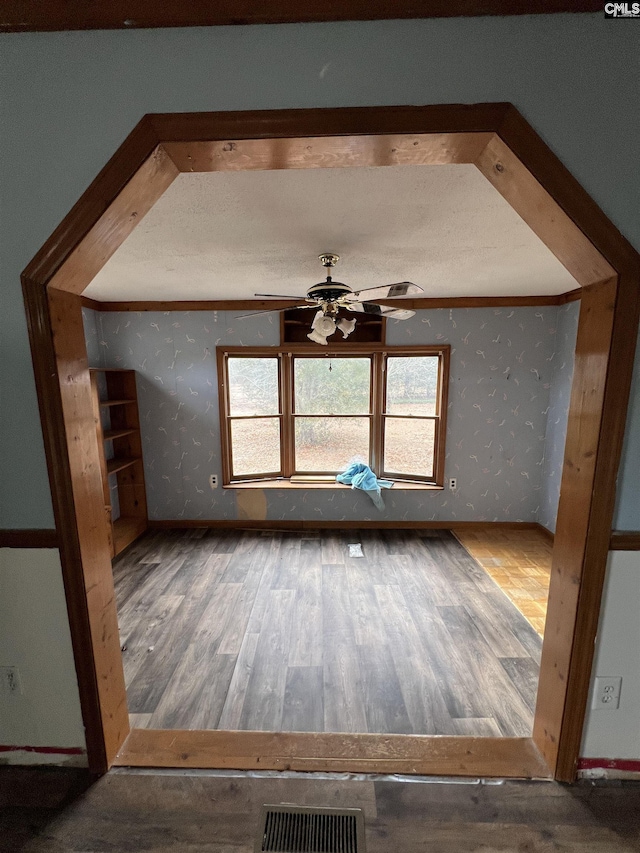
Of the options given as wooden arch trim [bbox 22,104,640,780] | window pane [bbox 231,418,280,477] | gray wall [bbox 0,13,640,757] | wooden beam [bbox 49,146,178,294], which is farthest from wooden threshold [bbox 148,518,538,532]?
gray wall [bbox 0,13,640,757]

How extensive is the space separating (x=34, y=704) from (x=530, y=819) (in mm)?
1772

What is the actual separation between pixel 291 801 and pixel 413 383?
12.0ft

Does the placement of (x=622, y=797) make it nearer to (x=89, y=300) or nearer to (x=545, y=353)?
(x=545, y=353)

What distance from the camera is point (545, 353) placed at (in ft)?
13.1

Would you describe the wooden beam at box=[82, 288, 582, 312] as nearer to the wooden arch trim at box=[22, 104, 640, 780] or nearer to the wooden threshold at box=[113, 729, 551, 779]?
the wooden arch trim at box=[22, 104, 640, 780]

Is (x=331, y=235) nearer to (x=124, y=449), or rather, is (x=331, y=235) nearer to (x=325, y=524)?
(x=325, y=524)

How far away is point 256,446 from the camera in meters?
4.39

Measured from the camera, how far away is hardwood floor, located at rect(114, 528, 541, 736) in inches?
73.5

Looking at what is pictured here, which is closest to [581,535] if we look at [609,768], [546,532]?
[609,768]

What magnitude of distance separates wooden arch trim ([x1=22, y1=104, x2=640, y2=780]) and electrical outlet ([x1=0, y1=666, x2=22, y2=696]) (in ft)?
0.80

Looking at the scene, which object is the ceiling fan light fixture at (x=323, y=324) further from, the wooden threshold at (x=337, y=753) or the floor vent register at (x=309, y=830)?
the floor vent register at (x=309, y=830)

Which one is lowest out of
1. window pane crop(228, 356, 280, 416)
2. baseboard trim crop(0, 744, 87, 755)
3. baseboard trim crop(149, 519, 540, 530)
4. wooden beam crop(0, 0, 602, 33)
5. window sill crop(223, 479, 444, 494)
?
baseboard trim crop(149, 519, 540, 530)

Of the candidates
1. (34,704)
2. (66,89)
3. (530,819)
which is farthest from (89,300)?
(530,819)

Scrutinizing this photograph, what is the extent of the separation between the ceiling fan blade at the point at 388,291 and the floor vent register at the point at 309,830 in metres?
2.23
